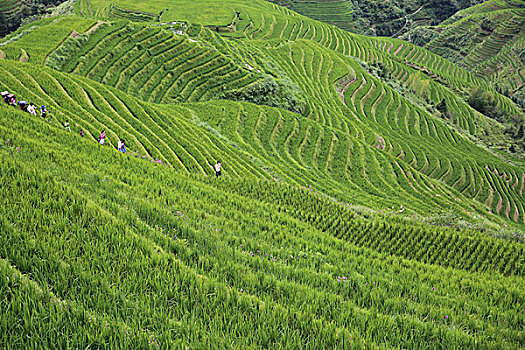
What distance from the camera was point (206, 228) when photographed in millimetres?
8211

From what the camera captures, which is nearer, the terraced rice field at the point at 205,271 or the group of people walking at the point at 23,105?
the terraced rice field at the point at 205,271

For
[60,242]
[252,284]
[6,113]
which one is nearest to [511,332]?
[252,284]

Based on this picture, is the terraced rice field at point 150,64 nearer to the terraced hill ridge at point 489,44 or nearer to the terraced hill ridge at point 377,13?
the terraced hill ridge at point 489,44

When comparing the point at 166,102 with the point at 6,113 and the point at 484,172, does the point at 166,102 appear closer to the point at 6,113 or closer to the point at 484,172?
the point at 6,113

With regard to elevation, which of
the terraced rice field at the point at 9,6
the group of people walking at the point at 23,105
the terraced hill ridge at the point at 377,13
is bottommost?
the terraced rice field at the point at 9,6

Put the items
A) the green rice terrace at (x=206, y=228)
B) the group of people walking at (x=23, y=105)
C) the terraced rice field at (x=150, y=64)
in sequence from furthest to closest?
the terraced rice field at (x=150, y=64) < the group of people walking at (x=23, y=105) < the green rice terrace at (x=206, y=228)

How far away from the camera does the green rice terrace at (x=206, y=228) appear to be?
4551 millimetres

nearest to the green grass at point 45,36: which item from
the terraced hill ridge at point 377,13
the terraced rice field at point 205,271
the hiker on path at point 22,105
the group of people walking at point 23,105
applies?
the group of people walking at point 23,105

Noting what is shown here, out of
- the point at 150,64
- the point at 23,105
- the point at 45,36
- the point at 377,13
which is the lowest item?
the point at 150,64

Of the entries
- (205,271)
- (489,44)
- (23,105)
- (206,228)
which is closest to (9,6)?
(23,105)

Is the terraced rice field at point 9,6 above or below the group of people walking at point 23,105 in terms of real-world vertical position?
below

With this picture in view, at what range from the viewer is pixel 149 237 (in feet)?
22.0

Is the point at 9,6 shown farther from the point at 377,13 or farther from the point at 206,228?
the point at 377,13

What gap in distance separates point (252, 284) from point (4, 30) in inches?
4352
